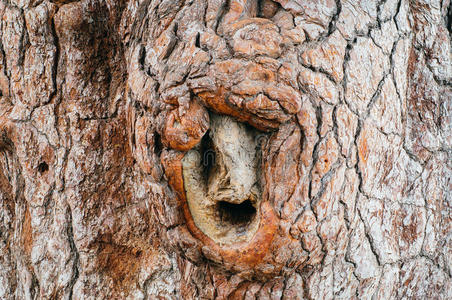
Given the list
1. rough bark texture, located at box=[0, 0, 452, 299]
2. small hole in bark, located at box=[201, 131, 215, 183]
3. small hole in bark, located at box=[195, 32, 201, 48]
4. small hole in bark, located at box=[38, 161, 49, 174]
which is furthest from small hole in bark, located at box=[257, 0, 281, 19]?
small hole in bark, located at box=[38, 161, 49, 174]

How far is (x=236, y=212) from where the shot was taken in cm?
96

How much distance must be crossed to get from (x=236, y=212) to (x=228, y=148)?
0.14m

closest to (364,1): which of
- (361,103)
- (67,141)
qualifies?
(361,103)

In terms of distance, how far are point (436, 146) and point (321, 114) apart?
42cm

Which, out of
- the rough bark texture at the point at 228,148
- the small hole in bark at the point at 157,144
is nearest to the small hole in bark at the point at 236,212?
the rough bark texture at the point at 228,148

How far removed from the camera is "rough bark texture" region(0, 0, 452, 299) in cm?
87

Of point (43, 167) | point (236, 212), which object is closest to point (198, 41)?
point (236, 212)

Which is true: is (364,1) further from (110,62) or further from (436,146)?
(110,62)

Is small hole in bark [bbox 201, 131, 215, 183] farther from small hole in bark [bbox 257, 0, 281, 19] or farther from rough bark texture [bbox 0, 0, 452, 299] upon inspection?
small hole in bark [bbox 257, 0, 281, 19]

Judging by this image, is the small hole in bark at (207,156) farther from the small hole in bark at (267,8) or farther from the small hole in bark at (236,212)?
the small hole in bark at (267,8)

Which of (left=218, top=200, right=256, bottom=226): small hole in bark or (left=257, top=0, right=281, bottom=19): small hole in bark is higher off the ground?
(left=257, top=0, right=281, bottom=19): small hole in bark

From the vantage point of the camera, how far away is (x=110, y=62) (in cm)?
118

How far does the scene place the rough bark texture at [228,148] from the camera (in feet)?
2.85

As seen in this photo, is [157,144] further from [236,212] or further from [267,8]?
[267,8]
